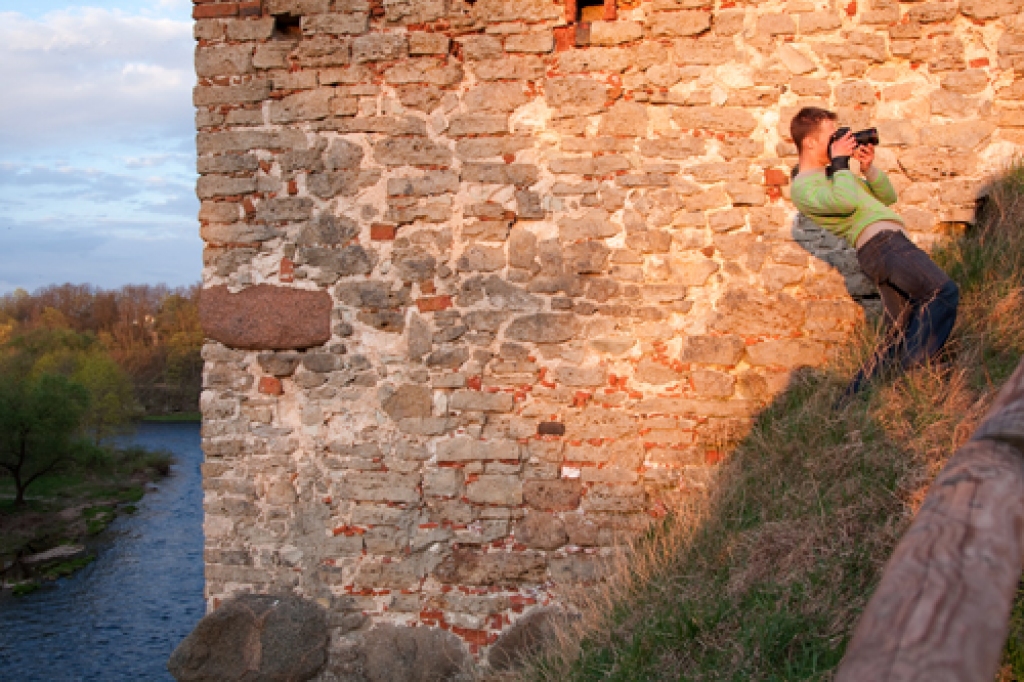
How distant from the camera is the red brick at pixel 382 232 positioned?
498cm

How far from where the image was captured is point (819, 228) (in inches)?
187

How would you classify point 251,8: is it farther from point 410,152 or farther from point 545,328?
point 545,328

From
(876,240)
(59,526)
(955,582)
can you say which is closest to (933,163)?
(876,240)

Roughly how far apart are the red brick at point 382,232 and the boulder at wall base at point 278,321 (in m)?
0.48

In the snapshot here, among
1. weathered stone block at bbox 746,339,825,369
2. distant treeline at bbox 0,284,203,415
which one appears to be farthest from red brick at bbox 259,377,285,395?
distant treeline at bbox 0,284,203,415

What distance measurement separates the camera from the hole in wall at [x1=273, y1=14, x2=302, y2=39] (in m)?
5.06

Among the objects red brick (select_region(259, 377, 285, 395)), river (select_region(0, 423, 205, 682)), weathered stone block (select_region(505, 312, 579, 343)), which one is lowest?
river (select_region(0, 423, 205, 682))

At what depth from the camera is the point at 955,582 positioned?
117 centimetres

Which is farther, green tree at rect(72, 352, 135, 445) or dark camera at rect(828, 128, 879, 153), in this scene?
green tree at rect(72, 352, 135, 445)

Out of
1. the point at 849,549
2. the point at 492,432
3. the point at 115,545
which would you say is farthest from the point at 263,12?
the point at 115,545

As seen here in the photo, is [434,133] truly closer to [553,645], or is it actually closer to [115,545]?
[553,645]

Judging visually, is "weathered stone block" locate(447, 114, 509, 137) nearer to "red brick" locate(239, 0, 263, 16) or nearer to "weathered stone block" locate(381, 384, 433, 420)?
"red brick" locate(239, 0, 263, 16)

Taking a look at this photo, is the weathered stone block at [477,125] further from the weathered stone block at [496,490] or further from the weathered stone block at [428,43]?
the weathered stone block at [496,490]

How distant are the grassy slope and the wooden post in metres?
1.25
